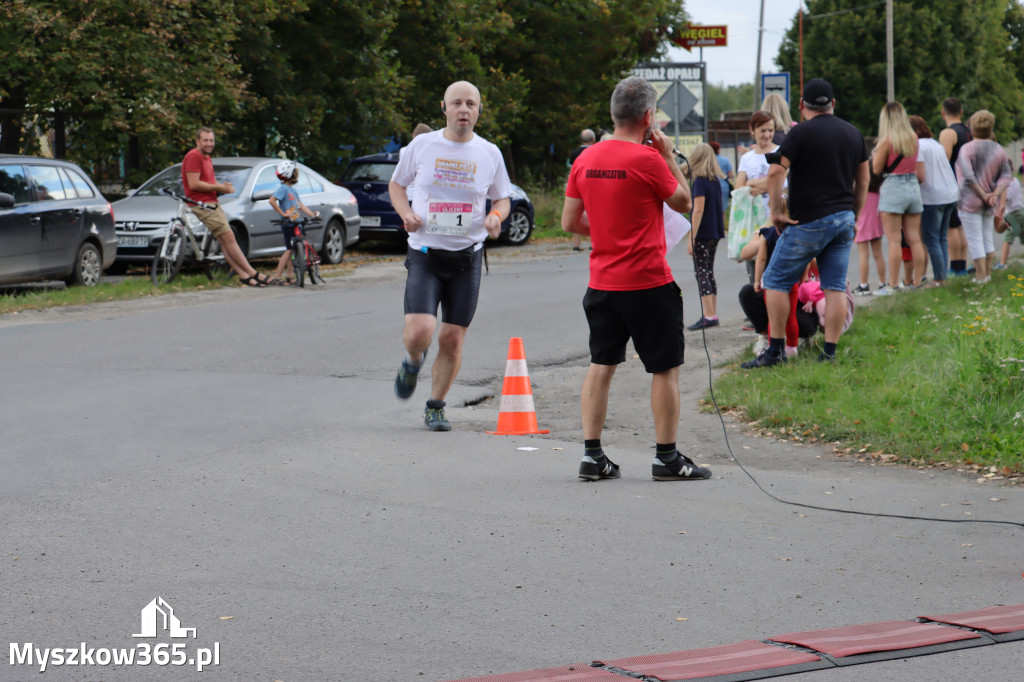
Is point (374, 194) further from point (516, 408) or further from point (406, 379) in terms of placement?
point (516, 408)

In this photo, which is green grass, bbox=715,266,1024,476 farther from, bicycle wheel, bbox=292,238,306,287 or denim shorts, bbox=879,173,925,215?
bicycle wheel, bbox=292,238,306,287

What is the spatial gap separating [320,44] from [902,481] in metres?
20.5

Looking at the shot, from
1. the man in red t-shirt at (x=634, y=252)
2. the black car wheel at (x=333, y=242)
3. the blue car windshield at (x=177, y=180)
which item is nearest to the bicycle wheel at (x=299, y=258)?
the blue car windshield at (x=177, y=180)

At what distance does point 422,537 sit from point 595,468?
1.42m

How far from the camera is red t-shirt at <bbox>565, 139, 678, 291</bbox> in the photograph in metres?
6.29

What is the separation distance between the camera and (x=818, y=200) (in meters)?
9.11

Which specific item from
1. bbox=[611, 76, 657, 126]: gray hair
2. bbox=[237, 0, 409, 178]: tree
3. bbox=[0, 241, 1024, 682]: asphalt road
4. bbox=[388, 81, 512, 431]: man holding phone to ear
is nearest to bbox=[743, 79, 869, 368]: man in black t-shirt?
bbox=[0, 241, 1024, 682]: asphalt road

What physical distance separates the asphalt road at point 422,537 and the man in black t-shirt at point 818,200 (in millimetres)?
1194

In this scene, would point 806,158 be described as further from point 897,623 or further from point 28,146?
point 28,146

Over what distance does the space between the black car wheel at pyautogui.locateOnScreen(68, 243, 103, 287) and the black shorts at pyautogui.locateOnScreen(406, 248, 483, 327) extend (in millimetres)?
9003

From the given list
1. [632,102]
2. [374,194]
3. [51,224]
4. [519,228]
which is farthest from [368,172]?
[632,102]

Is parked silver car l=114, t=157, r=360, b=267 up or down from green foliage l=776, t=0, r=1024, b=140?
down

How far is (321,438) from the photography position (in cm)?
765

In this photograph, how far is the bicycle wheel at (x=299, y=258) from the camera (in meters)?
16.8
